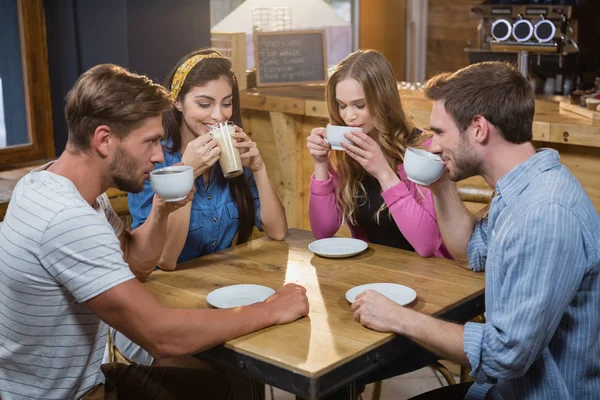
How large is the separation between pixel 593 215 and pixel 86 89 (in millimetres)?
1111

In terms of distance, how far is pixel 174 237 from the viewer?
226 cm

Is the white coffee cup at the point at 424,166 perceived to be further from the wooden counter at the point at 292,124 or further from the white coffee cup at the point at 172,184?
the wooden counter at the point at 292,124

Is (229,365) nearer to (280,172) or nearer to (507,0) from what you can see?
(280,172)

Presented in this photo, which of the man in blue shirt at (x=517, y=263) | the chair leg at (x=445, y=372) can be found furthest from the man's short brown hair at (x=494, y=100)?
the chair leg at (x=445, y=372)

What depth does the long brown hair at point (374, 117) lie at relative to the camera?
101 inches

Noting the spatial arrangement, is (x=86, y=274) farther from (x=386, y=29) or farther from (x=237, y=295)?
(x=386, y=29)

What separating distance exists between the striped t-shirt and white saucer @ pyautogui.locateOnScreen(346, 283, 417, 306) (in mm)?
570

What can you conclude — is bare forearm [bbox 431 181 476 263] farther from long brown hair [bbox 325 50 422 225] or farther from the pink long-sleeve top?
long brown hair [bbox 325 50 422 225]

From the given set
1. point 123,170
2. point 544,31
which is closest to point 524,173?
point 123,170

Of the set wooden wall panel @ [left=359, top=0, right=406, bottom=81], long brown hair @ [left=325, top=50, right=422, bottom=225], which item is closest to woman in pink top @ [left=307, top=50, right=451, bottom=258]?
long brown hair @ [left=325, top=50, right=422, bottom=225]

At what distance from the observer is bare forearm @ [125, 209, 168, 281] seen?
212cm

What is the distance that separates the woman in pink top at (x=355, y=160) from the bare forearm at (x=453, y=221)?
0.25 meters

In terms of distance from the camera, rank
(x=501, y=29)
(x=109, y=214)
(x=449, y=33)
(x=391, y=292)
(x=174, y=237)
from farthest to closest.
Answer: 1. (x=449, y=33)
2. (x=501, y=29)
3. (x=174, y=237)
4. (x=109, y=214)
5. (x=391, y=292)

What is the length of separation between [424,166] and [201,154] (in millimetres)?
661
